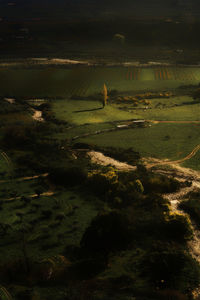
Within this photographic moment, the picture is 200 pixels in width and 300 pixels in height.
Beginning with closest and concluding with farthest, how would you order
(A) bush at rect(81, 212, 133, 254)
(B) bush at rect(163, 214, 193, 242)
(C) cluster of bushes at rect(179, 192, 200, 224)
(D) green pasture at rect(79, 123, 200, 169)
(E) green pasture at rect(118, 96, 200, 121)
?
1. (A) bush at rect(81, 212, 133, 254)
2. (B) bush at rect(163, 214, 193, 242)
3. (C) cluster of bushes at rect(179, 192, 200, 224)
4. (D) green pasture at rect(79, 123, 200, 169)
5. (E) green pasture at rect(118, 96, 200, 121)

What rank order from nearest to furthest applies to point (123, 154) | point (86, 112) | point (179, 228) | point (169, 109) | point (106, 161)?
point (179, 228) → point (106, 161) → point (123, 154) → point (86, 112) → point (169, 109)

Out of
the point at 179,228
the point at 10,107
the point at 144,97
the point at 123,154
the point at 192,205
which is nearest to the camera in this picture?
the point at 179,228

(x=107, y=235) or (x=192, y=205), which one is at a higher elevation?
(x=107, y=235)

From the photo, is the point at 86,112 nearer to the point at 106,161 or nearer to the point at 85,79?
the point at 106,161

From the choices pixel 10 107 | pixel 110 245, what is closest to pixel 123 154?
pixel 110 245

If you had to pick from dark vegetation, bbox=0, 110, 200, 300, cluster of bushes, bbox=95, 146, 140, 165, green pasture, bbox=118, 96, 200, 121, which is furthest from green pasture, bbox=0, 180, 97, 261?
green pasture, bbox=118, 96, 200, 121

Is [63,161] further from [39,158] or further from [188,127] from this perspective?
[188,127]

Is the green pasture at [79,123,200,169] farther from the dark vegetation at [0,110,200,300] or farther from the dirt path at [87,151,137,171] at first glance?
the dark vegetation at [0,110,200,300]
